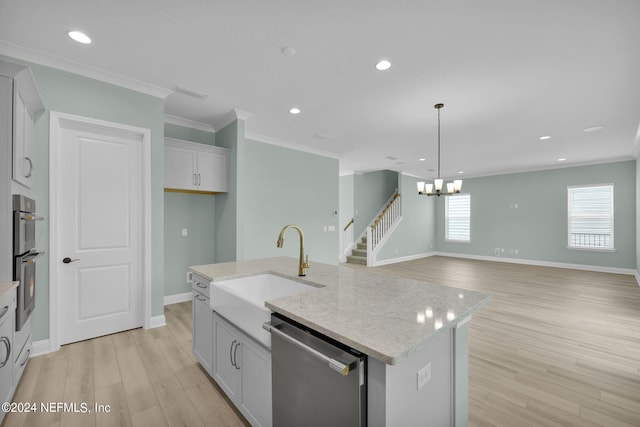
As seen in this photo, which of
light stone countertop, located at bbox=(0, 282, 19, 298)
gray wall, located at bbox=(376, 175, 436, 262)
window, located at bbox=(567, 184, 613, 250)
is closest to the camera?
light stone countertop, located at bbox=(0, 282, 19, 298)

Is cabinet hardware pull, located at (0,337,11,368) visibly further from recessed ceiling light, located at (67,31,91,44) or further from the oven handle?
recessed ceiling light, located at (67,31,91,44)

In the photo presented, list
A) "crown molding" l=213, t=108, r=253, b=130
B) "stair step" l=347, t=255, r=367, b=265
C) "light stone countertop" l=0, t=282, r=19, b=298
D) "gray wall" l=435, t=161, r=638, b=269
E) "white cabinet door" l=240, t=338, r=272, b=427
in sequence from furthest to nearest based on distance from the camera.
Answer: "stair step" l=347, t=255, r=367, b=265, "gray wall" l=435, t=161, r=638, b=269, "crown molding" l=213, t=108, r=253, b=130, "light stone countertop" l=0, t=282, r=19, b=298, "white cabinet door" l=240, t=338, r=272, b=427

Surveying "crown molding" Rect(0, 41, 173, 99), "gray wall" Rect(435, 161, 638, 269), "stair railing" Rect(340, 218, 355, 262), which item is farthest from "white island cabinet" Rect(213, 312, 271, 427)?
"gray wall" Rect(435, 161, 638, 269)

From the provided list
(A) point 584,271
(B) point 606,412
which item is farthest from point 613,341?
(A) point 584,271

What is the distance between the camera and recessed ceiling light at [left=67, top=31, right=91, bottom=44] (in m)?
2.29

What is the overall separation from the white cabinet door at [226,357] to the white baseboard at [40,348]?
1.89 m

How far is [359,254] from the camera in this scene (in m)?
8.53

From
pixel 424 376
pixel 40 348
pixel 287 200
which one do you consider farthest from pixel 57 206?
pixel 424 376

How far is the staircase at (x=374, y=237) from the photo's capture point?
8.00 meters

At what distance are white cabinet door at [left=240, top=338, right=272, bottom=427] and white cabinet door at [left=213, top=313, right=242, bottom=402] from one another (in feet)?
0.28

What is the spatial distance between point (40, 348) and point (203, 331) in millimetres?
1750

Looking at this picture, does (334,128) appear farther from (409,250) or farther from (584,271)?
(584,271)

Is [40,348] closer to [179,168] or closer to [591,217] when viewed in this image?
[179,168]

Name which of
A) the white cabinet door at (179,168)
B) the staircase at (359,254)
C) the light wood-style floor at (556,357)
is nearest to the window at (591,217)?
the light wood-style floor at (556,357)
